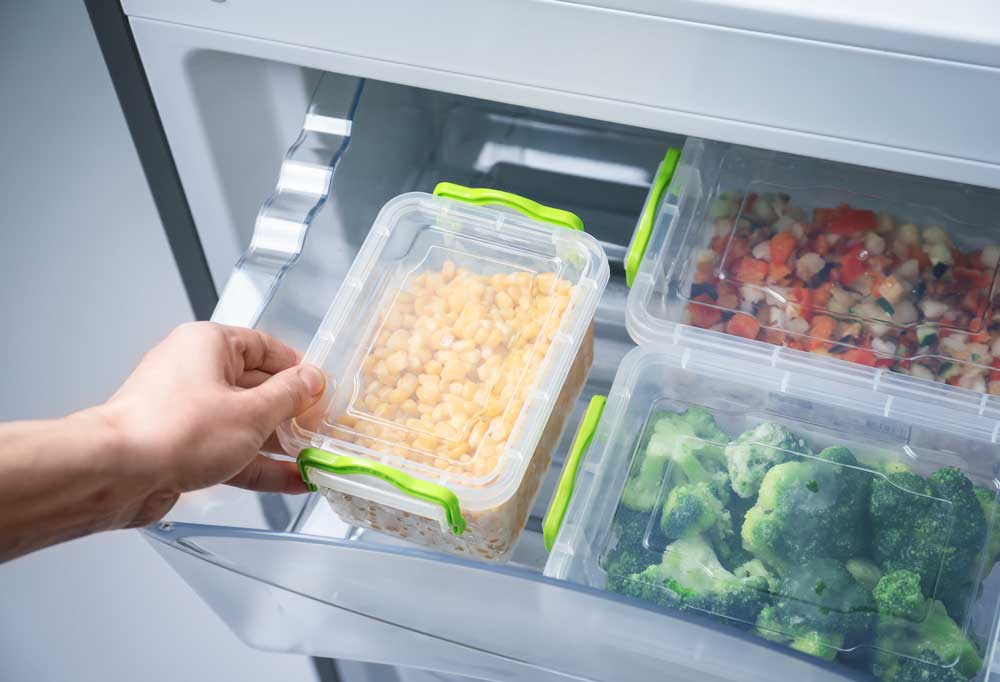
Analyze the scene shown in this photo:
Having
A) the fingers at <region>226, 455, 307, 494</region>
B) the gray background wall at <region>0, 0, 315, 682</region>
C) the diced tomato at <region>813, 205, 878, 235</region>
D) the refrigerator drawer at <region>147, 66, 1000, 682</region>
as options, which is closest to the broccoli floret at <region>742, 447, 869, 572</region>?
the refrigerator drawer at <region>147, 66, 1000, 682</region>

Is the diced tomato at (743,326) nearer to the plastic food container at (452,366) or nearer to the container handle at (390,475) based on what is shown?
the plastic food container at (452,366)

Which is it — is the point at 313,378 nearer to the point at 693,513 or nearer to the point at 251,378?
the point at 251,378

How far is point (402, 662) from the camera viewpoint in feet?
2.43

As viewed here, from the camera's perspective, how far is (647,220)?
0.77m

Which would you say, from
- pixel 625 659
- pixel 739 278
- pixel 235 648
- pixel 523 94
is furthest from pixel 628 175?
pixel 235 648

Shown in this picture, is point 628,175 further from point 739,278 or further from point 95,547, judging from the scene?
point 95,547

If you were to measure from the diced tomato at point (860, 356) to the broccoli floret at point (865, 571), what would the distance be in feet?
0.52

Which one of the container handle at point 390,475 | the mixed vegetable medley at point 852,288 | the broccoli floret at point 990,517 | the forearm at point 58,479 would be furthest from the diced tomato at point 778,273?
the forearm at point 58,479

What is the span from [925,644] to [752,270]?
0.31 meters

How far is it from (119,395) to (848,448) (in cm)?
51

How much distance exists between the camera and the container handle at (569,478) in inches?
27.2

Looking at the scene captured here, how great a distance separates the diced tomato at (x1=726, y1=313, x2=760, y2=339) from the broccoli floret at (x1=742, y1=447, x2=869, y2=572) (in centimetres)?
12

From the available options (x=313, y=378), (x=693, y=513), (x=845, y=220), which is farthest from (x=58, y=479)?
(x=845, y=220)

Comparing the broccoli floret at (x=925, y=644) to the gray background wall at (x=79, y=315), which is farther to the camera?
the gray background wall at (x=79, y=315)
